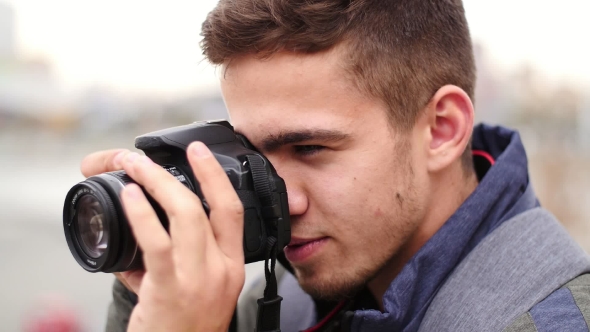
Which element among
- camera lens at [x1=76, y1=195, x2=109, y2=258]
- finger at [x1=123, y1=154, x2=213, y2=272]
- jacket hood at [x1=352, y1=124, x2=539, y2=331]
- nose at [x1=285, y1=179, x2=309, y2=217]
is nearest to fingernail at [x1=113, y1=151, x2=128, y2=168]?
camera lens at [x1=76, y1=195, x2=109, y2=258]

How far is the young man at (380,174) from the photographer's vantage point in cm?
135

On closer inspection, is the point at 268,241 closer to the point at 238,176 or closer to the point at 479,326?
the point at 238,176

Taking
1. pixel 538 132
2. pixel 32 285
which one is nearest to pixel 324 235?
pixel 32 285

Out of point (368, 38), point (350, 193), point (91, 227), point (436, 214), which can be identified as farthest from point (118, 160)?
point (436, 214)

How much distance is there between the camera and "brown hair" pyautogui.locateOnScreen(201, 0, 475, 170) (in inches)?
59.9

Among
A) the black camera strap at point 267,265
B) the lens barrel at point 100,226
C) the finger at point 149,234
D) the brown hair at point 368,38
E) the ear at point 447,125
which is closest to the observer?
the finger at point 149,234

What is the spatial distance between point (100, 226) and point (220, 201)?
0.28 meters

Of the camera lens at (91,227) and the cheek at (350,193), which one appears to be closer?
the camera lens at (91,227)

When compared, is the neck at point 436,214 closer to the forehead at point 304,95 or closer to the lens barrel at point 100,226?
the forehead at point 304,95

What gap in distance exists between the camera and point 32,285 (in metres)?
6.71

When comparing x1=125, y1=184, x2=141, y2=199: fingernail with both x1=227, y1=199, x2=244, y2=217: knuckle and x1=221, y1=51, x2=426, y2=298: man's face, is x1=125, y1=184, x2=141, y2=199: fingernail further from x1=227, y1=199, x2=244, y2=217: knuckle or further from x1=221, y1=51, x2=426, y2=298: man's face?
x1=221, y1=51, x2=426, y2=298: man's face

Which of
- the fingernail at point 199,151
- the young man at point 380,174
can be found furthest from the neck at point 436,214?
the fingernail at point 199,151

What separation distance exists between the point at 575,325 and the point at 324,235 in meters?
0.57

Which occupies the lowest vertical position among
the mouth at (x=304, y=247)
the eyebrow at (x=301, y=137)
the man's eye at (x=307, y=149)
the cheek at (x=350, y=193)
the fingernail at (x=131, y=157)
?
the mouth at (x=304, y=247)
